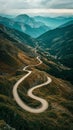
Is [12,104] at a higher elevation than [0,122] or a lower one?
lower

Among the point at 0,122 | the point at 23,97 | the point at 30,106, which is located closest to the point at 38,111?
the point at 30,106

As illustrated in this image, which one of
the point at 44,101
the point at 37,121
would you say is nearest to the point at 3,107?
the point at 37,121

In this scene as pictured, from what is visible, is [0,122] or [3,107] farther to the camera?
[3,107]

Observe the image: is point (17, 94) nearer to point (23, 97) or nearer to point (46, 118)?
point (23, 97)

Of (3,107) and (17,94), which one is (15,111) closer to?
(3,107)

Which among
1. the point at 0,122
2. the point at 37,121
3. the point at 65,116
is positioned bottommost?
the point at 65,116

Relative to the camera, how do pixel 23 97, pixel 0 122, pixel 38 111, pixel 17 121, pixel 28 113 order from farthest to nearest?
pixel 23 97, pixel 38 111, pixel 28 113, pixel 17 121, pixel 0 122

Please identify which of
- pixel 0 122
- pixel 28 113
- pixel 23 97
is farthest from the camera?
pixel 23 97

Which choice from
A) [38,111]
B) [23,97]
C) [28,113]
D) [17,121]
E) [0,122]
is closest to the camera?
[0,122]

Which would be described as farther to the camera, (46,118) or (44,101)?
(44,101)
